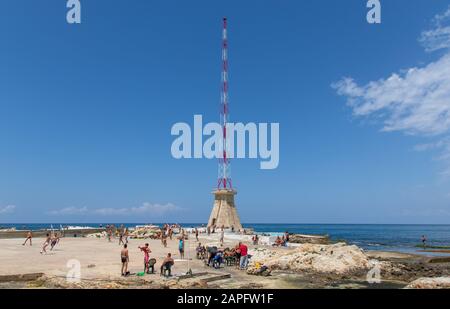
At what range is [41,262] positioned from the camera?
2102cm

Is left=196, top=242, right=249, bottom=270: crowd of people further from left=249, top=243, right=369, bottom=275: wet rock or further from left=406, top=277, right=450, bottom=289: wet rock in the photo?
left=406, top=277, right=450, bottom=289: wet rock

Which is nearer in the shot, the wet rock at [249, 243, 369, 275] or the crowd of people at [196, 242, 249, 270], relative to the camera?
the crowd of people at [196, 242, 249, 270]

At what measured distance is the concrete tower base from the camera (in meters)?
62.2

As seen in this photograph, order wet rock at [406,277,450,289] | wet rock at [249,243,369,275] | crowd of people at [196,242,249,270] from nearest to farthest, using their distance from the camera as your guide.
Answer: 1. wet rock at [406,277,450,289]
2. crowd of people at [196,242,249,270]
3. wet rock at [249,243,369,275]

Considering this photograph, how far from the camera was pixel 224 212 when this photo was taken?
62344mm

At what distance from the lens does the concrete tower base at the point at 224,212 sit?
62175 mm

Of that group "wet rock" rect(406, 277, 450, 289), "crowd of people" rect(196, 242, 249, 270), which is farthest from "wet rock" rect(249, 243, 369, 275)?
"wet rock" rect(406, 277, 450, 289)

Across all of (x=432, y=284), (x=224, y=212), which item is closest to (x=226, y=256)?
(x=432, y=284)

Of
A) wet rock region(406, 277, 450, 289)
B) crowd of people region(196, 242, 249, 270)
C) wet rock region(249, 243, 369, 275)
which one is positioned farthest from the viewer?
wet rock region(249, 243, 369, 275)

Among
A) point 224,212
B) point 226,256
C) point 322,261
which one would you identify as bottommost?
point 322,261

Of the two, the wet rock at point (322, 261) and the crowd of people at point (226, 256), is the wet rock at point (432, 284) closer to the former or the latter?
the wet rock at point (322, 261)

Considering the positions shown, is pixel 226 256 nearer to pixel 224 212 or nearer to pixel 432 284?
pixel 432 284
